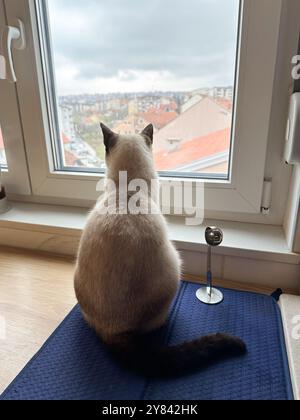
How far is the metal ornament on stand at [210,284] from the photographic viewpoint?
613mm

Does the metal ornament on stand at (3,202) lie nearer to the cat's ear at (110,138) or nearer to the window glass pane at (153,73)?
the window glass pane at (153,73)

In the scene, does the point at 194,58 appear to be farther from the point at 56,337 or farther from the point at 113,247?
the point at 56,337

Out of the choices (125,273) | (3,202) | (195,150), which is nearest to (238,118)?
(195,150)

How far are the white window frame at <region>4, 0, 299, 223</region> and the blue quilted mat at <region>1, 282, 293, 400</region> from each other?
28 centimetres

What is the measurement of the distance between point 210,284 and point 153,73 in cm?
52

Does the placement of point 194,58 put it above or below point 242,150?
above

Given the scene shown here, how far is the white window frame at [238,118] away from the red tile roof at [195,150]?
1.9 inches

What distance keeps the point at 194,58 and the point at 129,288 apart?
0.55 m

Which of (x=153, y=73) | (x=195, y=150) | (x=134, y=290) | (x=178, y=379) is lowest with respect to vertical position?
(x=178, y=379)

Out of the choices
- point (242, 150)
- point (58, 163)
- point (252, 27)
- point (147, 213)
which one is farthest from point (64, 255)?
point (252, 27)

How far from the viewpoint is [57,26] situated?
778mm

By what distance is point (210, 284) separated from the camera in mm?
667

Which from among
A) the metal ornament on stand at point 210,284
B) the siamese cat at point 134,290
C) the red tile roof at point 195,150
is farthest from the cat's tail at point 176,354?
the red tile roof at point 195,150

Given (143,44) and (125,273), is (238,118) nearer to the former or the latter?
(143,44)
